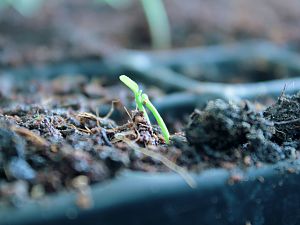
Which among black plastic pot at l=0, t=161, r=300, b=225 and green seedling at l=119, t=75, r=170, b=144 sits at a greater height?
green seedling at l=119, t=75, r=170, b=144

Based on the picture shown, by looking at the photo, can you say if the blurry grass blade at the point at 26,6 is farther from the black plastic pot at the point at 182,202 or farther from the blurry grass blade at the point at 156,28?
the black plastic pot at the point at 182,202

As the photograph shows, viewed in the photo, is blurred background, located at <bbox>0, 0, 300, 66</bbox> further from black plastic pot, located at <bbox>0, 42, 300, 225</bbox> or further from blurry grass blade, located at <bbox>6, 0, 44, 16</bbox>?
black plastic pot, located at <bbox>0, 42, 300, 225</bbox>

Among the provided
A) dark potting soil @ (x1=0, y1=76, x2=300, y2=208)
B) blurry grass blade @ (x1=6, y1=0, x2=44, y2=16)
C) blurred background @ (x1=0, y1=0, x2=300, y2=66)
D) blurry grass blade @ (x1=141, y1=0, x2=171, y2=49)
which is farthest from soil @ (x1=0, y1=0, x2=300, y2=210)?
blurry grass blade @ (x1=6, y1=0, x2=44, y2=16)

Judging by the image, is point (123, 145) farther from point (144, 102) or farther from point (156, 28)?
point (156, 28)

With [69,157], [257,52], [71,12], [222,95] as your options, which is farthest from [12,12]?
[69,157]

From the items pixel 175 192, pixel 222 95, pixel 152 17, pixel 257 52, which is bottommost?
pixel 175 192

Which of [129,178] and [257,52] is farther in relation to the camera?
[257,52]

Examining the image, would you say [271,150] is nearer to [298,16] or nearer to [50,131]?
[50,131]
